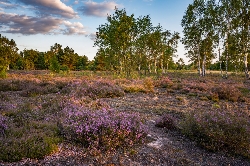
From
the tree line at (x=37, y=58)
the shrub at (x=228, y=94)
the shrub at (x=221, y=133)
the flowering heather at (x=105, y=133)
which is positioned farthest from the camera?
the tree line at (x=37, y=58)

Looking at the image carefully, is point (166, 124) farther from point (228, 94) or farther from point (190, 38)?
point (190, 38)

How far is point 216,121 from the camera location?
19.4ft

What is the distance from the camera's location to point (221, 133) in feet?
17.9

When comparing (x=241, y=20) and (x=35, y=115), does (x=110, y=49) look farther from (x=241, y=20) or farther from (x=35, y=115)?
(x=35, y=115)

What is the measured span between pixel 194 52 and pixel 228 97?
110 ft

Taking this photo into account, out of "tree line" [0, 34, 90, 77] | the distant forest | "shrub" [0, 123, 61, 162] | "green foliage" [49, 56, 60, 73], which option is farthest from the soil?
"tree line" [0, 34, 90, 77]

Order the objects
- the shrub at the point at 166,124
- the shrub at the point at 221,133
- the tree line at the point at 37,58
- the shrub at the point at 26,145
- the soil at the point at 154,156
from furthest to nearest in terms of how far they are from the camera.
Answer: the tree line at the point at 37,58
the shrub at the point at 166,124
the shrub at the point at 221,133
the soil at the point at 154,156
the shrub at the point at 26,145

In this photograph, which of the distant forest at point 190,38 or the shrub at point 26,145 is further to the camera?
the distant forest at point 190,38

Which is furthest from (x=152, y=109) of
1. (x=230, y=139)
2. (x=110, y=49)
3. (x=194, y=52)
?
(x=194, y=52)

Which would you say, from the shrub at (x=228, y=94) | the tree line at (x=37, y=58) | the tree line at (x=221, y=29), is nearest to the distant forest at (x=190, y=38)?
the tree line at (x=221, y=29)

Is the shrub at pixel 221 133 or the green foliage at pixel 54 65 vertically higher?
the green foliage at pixel 54 65

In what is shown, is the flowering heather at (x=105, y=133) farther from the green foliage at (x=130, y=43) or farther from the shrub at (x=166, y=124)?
the green foliage at (x=130, y=43)

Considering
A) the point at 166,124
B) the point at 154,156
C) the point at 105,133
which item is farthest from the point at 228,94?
the point at 105,133

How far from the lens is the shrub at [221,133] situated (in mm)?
5340
